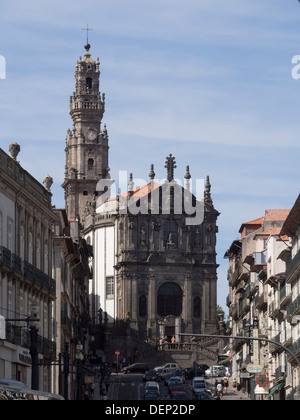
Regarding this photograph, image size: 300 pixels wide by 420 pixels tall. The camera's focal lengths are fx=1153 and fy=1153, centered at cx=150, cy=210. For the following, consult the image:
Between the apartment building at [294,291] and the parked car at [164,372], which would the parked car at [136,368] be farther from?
the apartment building at [294,291]

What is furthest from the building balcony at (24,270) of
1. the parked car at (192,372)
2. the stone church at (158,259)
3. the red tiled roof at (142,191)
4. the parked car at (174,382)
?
the red tiled roof at (142,191)

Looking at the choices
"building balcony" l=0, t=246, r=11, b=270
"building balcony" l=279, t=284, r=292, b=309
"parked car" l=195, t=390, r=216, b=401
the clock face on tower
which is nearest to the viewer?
"building balcony" l=0, t=246, r=11, b=270

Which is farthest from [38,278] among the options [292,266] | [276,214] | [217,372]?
[217,372]

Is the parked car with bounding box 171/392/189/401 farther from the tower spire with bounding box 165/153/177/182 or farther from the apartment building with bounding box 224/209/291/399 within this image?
the tower spire with bounding box 165/153/177/182

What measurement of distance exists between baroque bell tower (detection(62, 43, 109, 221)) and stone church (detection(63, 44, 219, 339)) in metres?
12.9

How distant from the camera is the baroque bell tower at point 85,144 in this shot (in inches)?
6821

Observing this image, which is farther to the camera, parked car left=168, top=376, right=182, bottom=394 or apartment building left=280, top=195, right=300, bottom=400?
parked car left=168, top=376, right=182, bottom=394

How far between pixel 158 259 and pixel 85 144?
29778 mm

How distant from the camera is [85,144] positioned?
575 ft

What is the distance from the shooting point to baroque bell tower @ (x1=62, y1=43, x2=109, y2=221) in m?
173

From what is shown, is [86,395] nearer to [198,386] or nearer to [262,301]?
[198,386]

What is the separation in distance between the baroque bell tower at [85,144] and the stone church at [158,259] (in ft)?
42.4

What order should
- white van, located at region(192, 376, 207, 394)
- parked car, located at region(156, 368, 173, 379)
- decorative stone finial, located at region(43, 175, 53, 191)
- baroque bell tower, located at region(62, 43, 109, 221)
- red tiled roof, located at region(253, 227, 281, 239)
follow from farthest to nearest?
baroque bell tower, located at region(62, 43, 109, 221), parked car, located at region(156, 368, 173, 379), red tiled roof, located at region(253, 227, 281, 239), white van, located at region(192, 376, 207, 394), decorative stone finial, located at region(43, 175, 53, 191)

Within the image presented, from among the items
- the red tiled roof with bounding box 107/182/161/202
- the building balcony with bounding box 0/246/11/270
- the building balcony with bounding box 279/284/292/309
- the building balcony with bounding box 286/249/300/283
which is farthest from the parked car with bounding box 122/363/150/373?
the building balcony with bounding box 0/246/11/270
